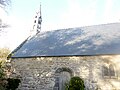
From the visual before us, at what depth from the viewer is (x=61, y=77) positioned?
658 inches

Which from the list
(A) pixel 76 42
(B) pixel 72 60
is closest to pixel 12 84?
(B) pixel 72 60

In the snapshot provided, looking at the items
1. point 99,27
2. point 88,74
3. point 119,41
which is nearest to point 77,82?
point 88,74

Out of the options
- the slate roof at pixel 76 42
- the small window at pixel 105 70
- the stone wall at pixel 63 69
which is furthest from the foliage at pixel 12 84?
the small window at pixel 105 70

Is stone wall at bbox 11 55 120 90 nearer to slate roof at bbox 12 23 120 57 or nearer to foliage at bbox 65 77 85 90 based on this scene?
slate roof at bbox 12 23 120 57

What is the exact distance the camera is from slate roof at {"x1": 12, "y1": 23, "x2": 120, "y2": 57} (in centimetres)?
1633

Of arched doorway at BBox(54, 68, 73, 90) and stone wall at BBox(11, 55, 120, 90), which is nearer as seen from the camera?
stone wall at BBox(11, 55, 120, 90)

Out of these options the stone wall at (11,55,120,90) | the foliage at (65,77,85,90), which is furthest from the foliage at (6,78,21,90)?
the foliage at (65,77,85,90)

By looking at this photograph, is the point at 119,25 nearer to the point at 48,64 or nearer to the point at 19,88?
the point at 48,64

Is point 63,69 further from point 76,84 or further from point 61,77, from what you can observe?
point 76,84

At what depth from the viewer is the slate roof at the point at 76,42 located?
53.6ft

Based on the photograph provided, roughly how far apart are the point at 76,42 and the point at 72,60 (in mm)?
2601

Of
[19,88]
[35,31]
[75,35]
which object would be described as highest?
[35,31]

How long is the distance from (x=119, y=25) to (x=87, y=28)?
3.34 metres

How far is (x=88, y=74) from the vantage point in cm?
1538
